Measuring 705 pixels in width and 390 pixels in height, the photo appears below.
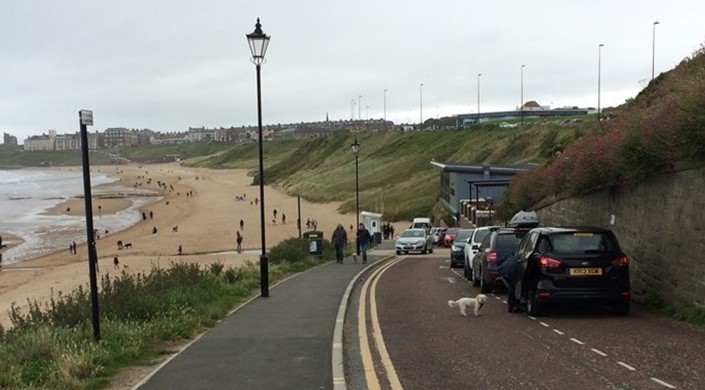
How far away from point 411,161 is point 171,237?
62.9 meters

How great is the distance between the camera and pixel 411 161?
113 metres

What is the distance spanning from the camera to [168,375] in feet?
25.1

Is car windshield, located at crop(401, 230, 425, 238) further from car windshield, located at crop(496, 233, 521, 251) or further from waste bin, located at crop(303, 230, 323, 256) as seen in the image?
car windshield, located at crop(496, 233, 521, 251)

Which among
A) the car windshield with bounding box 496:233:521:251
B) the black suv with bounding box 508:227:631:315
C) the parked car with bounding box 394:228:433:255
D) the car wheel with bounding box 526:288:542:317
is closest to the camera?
the black suv with bounding box 508:227:631:315

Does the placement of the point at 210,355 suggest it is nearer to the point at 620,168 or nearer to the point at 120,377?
the point at 120,377

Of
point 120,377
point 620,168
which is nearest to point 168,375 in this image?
point 120,377

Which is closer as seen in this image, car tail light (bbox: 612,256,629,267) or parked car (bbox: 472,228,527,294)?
car tail light (bbox: 612,256,629,267)

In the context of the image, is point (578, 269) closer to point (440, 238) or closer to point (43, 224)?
point (440, 238)

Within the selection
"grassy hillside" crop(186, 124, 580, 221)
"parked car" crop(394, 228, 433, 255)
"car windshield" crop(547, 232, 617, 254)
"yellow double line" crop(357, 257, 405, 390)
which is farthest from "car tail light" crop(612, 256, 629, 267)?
"grassy hillside" crop(186, 124, 580, 221)

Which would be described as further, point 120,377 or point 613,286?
point 613,286

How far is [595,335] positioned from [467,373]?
2.93 metres

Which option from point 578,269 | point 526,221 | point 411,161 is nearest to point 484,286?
point 578,269

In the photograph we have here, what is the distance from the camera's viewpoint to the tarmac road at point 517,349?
727 centimetres

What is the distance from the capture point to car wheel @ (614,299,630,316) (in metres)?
11.2
